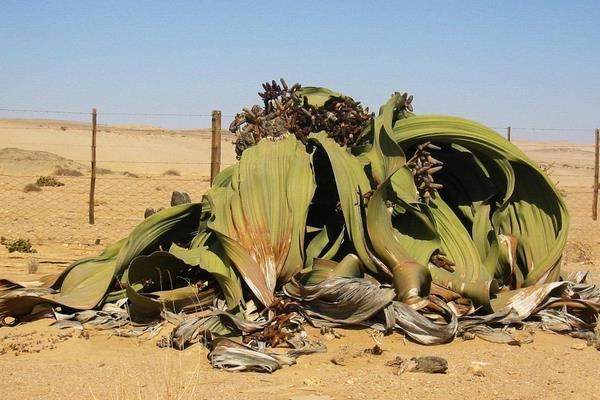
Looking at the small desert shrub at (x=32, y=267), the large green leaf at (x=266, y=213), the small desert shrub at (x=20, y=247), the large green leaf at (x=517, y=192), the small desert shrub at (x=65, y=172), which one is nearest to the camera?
the large green leaf at (x=266, y=213)

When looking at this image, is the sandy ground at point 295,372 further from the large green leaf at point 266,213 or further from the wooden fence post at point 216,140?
the wooden fence post at point 216,140

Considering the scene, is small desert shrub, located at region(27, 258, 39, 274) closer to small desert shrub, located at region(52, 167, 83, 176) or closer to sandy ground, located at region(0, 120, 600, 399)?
sandy ground, located at region(0, 120, 600, 399)

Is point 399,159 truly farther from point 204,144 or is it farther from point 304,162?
point 204,144

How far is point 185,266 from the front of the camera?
18.8ft

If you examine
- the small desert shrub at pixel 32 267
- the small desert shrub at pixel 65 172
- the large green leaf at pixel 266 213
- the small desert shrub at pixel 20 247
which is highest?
the large green leaf at pixel 266 213

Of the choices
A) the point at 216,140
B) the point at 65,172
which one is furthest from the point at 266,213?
the point at 65,172

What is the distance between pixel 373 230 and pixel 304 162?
2.17ft

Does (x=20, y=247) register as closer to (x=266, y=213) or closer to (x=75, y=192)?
(x=266, y=213)

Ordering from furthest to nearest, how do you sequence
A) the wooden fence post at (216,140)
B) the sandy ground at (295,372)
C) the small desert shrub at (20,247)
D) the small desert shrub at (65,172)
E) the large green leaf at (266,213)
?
the small desert shrub at (65,172)
the wooden fence post at (216,140)
the small desert shrub at (20,247)
the large green leaf at (266,213)
the sandy ground at (295,372)

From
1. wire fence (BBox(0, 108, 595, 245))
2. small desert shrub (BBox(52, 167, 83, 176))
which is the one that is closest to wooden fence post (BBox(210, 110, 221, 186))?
wire fence (BBox(0, 108, 595, 245))

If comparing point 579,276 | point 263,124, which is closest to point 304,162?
point 263,124

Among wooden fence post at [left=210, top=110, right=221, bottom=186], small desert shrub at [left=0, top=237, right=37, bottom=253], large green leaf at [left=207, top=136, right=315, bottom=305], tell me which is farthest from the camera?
wooden fence post at [left=210, top=110, right=221, bottom=186]


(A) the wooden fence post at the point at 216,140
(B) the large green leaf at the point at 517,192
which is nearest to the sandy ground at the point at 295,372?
(B) the large green leaf at the point at 517,192

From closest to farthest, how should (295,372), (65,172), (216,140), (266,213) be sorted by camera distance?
1. (295,372)
2. (266,213)
3. (216,140)
4. (65,172)
